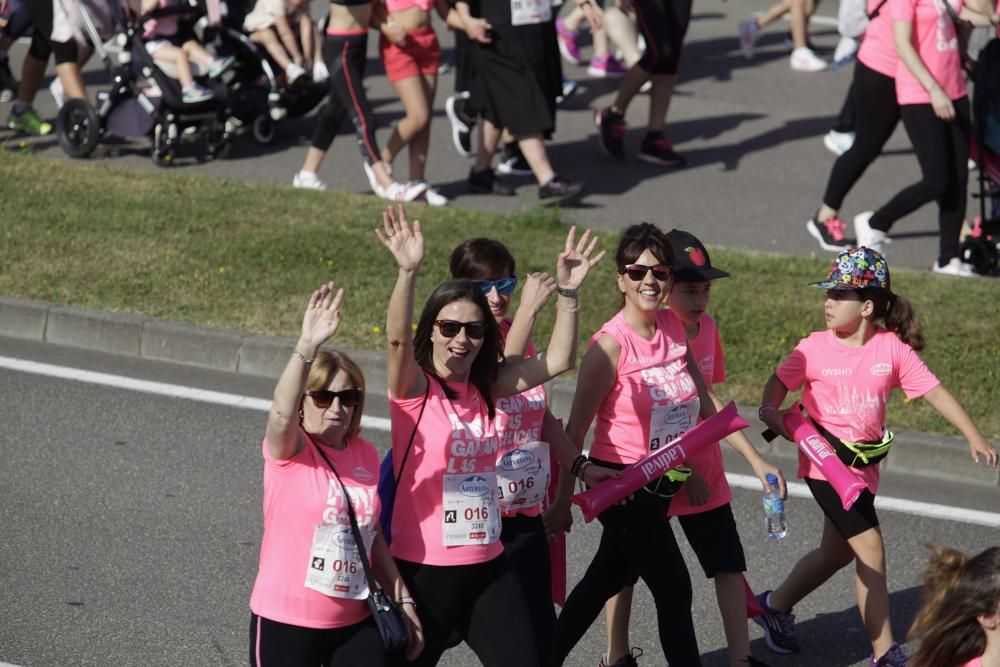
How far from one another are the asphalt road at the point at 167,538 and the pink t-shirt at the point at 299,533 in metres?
1.41

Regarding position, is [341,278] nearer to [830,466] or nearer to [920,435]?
[920,435]

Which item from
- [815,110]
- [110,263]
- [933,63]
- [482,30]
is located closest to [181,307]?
[110,263]

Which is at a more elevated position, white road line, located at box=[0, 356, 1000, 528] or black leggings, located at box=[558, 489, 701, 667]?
black leggings, located at box=[558, 489, 701, 667]

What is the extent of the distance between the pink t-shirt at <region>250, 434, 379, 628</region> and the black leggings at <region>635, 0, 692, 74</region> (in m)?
8.67

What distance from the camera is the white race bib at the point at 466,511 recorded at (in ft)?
15.3

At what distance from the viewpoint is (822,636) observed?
6.16m

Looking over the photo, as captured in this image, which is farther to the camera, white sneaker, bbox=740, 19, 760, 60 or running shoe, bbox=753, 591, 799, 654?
white sneaker, bbox=740, 19, 760, 60

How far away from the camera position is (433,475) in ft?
15.3

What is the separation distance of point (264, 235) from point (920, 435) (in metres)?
4.56

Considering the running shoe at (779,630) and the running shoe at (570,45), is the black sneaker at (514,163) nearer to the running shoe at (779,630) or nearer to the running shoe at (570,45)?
the running shoe at (570,45)

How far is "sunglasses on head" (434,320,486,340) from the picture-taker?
471 centimetres

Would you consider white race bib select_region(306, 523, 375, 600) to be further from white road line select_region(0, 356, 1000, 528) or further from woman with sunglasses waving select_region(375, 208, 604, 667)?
white road line select_region(0, 356, 1000, 528)

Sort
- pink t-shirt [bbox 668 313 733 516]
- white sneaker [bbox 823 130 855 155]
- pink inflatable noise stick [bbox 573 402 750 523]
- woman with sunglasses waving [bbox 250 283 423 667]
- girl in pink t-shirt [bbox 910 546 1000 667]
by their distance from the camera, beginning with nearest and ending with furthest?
girl in pink t-shirt [bbox 910 546 1000 667] < woman with sunglasses waving [bbox 250 283 423 667] < pink inflatable noise stick [bbox 573 402 750 523] < pink t-shirt [bbox 668 313 733 516] < white sneaker [bbox 823 130 855 155]

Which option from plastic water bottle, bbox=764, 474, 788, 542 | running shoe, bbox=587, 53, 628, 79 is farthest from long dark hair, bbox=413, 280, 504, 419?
running shoe, bbox=587, 53, 628, 79
